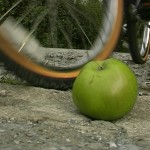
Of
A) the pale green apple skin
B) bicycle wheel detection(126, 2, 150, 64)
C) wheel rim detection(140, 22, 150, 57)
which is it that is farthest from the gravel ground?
wheel rim detection(140, 22, 150, 57)

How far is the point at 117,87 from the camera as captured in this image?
8.20 ft

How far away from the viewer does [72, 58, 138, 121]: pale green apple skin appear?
248 cm

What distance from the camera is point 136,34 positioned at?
343 cm

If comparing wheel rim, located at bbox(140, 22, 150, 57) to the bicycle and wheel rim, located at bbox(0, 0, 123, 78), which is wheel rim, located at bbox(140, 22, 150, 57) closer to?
the bicycle

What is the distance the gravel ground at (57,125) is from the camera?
2195 mm

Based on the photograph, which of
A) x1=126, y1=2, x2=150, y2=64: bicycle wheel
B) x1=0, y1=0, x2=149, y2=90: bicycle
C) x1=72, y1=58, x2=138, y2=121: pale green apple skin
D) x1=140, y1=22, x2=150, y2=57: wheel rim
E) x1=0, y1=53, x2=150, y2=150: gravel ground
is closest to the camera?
x1=0, y1=53, x2=150, y2=150: gravel ground

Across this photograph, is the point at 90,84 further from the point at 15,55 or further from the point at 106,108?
the point at 15,55

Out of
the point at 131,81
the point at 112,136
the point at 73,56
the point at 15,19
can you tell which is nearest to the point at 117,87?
the point at 131,81

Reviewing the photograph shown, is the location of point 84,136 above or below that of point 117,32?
below

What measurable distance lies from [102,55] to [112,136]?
693mm

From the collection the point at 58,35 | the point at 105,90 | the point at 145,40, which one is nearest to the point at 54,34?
the point at 58,35

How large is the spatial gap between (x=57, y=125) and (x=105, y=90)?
10.3 inches

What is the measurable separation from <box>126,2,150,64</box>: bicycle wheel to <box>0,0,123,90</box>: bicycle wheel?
0.21 metres

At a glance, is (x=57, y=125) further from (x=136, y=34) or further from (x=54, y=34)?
(x=136, y=34)
